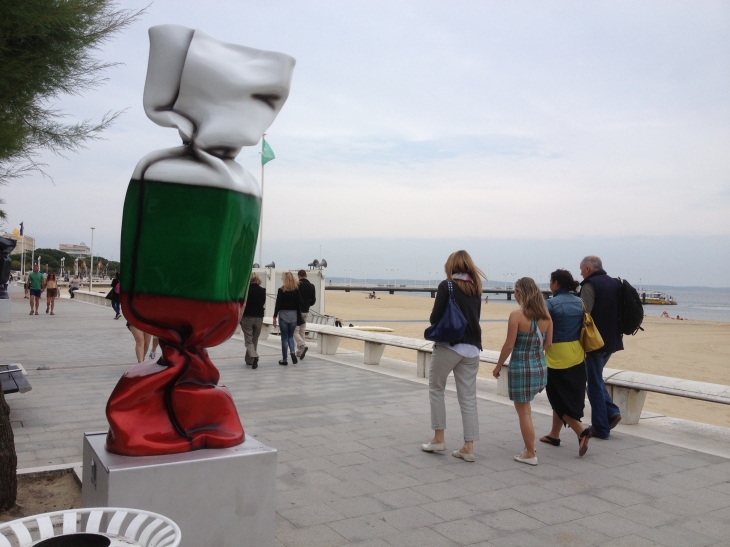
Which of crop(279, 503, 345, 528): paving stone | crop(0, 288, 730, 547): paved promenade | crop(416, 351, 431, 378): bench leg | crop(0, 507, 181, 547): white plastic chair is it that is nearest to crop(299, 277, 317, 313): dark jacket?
crop(416, 351, 431, 378): bench leg

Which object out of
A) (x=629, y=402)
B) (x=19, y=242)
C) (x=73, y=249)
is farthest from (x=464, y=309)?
(x=73, y=249)

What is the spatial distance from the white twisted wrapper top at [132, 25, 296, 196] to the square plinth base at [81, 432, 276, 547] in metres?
1.43

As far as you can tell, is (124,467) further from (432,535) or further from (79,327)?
(79,327)

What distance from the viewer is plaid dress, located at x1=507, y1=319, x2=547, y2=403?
16.8 feet

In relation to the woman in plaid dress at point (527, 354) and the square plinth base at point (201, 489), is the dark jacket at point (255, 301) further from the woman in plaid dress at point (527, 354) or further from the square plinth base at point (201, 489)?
the square plinth base at point (201, 489)

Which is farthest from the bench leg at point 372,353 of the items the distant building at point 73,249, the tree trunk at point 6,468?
the distant building at point 73,249

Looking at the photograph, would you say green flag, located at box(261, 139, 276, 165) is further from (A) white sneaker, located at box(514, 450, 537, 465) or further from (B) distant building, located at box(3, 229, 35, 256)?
(A) white sneaker, located at box(514, 450, 537, 465)

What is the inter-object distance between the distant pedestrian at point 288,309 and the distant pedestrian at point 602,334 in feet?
17.2

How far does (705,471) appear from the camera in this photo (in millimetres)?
4969

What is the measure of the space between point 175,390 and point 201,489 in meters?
0.56

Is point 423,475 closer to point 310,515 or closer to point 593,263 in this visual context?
point 310,515

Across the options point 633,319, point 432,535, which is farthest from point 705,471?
point 432,535

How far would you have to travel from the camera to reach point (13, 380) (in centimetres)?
623

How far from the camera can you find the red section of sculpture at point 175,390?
3.24m
